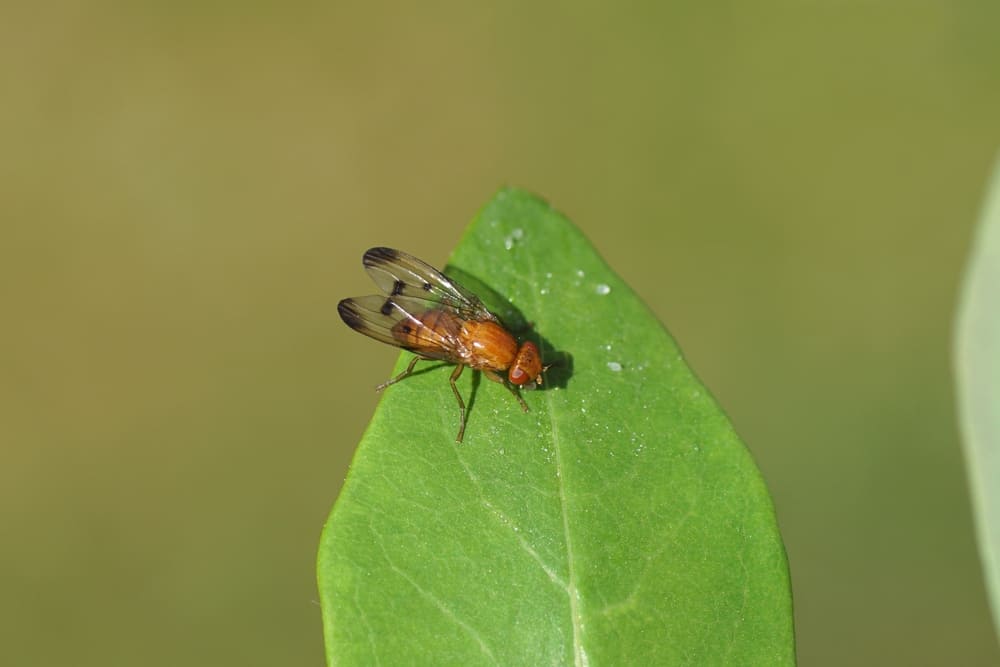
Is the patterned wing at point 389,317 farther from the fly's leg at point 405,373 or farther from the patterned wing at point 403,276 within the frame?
the fly's leg at point 405,373

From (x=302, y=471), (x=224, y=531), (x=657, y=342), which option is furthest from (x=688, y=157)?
(x=657, y=342)

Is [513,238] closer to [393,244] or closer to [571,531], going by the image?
[571,531]

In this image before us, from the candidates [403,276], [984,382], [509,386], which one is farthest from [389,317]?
[984,382]

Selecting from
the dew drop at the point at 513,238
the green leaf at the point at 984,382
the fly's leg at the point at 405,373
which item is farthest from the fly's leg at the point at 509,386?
the green leaf at the point at 984,382

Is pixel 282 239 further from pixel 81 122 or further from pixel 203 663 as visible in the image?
pixel 203 663

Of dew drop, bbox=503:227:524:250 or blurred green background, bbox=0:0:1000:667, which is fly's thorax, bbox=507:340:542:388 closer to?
dew drop, bbox=503:227:524:250

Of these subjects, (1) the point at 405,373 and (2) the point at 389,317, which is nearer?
(1) the point at 405,373

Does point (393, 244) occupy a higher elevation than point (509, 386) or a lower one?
lower
